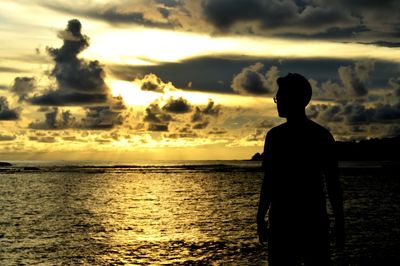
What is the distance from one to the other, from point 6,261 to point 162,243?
879 cm

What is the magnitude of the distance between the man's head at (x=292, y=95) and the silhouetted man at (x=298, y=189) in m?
0.01

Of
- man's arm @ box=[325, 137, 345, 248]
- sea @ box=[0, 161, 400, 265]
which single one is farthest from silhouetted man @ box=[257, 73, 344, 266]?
sea @ box=[0, 161, 400, 265]

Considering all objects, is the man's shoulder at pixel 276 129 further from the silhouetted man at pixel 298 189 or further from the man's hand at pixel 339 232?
the man's hand at pixel 339 232

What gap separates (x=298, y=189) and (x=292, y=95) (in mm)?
1243

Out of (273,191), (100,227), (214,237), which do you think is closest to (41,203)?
(100,227)

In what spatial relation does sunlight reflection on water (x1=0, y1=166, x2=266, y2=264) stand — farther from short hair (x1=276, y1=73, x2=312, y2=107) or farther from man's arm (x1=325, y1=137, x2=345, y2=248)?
short hair (x1=276, y1=73, x2=312, y2=107)

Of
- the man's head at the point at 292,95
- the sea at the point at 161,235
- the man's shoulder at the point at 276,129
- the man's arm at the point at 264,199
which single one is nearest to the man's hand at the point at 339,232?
the man's arm at the point at 264,199

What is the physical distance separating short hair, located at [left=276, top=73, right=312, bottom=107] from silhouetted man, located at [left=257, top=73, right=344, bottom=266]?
13mm

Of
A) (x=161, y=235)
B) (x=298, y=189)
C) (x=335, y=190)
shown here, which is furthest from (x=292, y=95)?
(x=161, y=235)

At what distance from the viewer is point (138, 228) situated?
119 ft

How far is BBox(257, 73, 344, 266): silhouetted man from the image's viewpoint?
650 cm

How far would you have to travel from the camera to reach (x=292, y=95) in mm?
6777

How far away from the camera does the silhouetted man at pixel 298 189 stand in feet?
21.3

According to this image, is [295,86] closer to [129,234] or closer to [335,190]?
[335,190]
